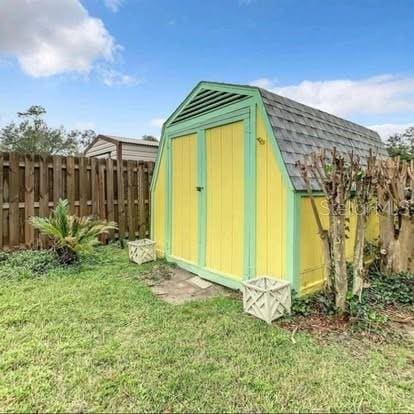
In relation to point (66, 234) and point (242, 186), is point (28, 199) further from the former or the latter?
point (242, 186)

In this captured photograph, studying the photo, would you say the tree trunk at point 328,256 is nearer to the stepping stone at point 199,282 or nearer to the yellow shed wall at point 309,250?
the yellow shed wall at point 309,250

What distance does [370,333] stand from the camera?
2406 millimetres

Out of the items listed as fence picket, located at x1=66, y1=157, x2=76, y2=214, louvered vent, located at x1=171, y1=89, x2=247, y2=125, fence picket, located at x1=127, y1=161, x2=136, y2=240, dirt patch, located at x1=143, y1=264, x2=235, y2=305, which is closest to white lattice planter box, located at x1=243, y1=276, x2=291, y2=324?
dirt patch, located at x1=143, y1=264, x2=235, y2=305

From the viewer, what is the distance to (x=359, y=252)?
281cm

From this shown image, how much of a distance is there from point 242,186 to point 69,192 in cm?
382

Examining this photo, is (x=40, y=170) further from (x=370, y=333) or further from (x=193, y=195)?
(x=370, y=333)

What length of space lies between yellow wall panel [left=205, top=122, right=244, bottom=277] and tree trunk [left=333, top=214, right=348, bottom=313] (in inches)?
46.2

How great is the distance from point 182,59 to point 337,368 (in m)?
8.17

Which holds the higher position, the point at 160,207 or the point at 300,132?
the point at 300,132

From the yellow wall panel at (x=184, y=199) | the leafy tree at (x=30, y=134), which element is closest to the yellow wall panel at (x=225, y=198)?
the yellow wall panel at (x=184, y=199)

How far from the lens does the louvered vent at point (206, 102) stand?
3.58m

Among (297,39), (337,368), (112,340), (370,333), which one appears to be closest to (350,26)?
(297,39)

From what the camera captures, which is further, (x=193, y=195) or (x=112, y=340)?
(x=193, y=195)

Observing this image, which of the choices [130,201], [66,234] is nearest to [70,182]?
[130,201]
